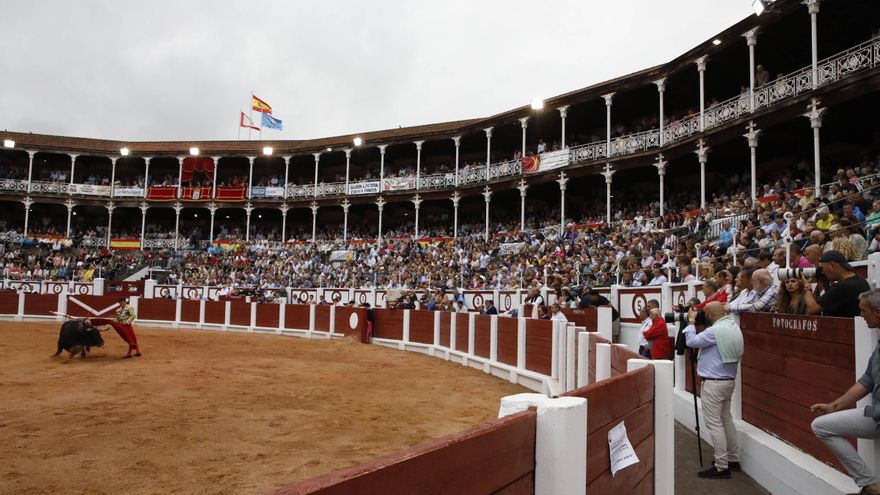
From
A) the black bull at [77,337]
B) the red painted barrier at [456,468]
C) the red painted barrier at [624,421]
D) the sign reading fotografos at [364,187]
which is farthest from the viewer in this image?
the sign reading fotografos at [364,187]

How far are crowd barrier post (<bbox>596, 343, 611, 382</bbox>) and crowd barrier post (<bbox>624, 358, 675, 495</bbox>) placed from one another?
4.57 feet

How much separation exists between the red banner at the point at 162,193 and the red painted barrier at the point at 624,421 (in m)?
34.9

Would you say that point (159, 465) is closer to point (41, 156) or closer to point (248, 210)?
point (248, 210)

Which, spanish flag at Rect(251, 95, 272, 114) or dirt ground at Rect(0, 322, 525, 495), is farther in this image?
spanish flag at Rect(251, 95, 272, 114)

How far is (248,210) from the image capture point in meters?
33.0

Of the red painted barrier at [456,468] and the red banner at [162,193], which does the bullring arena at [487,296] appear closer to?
the red painted barrier at [456,468]

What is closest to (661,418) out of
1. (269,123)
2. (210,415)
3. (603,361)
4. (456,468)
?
(603,361)

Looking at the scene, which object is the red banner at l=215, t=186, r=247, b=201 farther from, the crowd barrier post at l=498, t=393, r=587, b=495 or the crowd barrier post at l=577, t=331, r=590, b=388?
the crowd barrier post at l=498, t=393, r=587, b=495

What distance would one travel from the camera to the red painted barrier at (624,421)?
2219 mm

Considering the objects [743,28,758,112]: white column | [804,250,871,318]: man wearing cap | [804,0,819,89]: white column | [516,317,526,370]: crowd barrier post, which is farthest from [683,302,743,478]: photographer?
[743,28,758,112]: white column

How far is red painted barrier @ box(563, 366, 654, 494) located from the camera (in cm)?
222

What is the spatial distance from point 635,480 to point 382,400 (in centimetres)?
570

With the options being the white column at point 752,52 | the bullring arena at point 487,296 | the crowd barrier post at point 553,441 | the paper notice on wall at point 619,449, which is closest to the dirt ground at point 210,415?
the bullring arena at point 487,296

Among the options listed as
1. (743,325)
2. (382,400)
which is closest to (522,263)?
(382,400)
